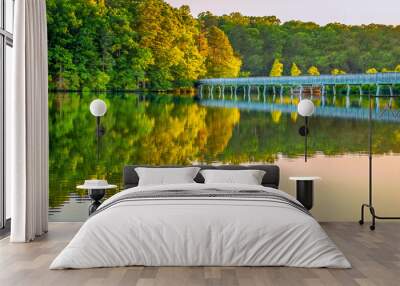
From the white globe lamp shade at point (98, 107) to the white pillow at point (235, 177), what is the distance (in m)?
1.54

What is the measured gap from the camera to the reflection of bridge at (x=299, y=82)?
894 cm

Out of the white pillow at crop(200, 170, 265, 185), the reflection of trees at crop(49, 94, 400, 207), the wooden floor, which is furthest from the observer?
the reflection of trees at crop(49, 94, 400, 207)

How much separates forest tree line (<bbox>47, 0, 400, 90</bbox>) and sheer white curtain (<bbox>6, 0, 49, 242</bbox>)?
1.86 metres

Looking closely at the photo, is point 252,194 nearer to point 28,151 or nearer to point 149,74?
point 28,151

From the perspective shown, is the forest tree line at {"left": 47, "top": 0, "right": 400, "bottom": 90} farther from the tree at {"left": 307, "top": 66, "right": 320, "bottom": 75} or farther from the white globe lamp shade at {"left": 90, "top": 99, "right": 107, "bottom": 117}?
the white globe lamp shade at {"left": 90, "top": 99, "right": 107, "bottom": 117}

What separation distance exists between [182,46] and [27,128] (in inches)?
124

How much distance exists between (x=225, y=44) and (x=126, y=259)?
4.41 meters

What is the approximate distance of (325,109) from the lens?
8.93m

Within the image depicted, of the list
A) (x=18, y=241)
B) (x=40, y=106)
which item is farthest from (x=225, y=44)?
(x=18, y=241)

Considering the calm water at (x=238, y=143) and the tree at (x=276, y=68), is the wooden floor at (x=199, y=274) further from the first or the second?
the tree at (x=276, y=68)

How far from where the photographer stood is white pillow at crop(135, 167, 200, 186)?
7707 mm

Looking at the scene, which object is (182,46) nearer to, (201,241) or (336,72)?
(336,72)

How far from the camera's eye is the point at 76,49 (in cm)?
905

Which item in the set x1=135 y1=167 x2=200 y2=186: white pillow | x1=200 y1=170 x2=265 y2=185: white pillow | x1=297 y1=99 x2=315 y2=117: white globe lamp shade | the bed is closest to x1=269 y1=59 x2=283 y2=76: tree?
x1=297 y1=99 x2=315 y2=117: white globe lamp shade
